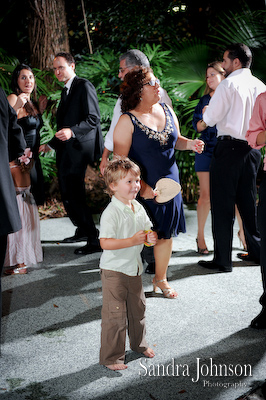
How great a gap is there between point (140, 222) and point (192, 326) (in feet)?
3.24

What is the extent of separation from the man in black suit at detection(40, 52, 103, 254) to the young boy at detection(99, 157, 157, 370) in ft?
7.22

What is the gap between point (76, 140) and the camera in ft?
16.2

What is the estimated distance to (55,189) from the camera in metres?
8.28

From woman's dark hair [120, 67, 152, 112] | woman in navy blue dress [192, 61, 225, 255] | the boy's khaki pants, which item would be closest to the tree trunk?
woman in navy blue dress [192, 61, 225, 255]

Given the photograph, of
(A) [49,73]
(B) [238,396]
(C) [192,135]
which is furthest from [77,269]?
(A) [49,73]

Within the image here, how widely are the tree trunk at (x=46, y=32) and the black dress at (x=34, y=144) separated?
3.52 meters

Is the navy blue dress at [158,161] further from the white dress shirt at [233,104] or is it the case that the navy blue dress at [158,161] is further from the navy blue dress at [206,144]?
the navy blue dress at [206,144]

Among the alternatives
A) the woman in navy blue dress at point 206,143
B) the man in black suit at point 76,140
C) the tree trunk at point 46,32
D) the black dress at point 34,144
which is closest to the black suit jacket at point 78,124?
the man in black suit at point 76,140

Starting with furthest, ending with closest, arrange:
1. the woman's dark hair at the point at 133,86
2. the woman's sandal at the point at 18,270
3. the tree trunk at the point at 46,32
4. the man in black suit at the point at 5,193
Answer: the tree trunk at the point at 46,32 < the woman's sandal at the point at 18,270 < the woman's dark hair at the point at 133,86 < the man in black suit at the point at 5,193

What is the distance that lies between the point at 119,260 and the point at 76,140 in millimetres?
2543

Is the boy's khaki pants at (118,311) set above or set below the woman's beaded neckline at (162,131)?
below

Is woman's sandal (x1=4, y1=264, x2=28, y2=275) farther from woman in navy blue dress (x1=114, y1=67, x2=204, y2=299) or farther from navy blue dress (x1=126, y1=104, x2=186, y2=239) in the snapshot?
navy blue dress (x1=126, y1=104, x2=186, y2=239)

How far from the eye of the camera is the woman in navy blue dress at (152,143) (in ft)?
11.1

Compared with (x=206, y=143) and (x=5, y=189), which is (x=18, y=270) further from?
(x=206, y=143)
